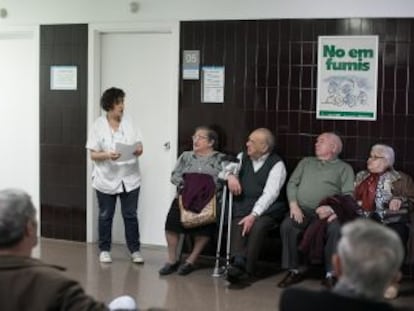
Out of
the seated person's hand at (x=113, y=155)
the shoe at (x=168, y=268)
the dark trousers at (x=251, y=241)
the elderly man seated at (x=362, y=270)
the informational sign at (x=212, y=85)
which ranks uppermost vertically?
the informational sign at (x=212, y=85)

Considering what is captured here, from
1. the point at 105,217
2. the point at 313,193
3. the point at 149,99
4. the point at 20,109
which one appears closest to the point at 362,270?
the point at 313,193

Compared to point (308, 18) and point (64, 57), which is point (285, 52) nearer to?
point (308, 18)

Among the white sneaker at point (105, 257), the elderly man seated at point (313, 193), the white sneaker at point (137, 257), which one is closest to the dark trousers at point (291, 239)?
the elderly man seated at point (313, 193)

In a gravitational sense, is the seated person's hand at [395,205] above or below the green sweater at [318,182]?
below

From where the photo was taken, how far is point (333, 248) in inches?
191

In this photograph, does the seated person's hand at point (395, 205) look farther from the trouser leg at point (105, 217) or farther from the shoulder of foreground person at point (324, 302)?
the shoulder of foreground person at point (324, 302)

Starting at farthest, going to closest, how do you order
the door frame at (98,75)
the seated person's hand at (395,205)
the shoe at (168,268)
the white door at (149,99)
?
the white door at (149,99), the door frame at (98,75), the shoe at (168,268), the seated person's hand at (395,205)

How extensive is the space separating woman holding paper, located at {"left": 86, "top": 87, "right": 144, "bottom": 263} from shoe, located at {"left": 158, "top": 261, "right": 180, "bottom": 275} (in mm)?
330

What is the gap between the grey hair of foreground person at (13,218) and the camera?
86.5 inches

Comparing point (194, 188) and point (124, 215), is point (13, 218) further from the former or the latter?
point (124, 215)

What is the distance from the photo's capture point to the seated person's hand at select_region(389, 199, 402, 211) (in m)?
4.82

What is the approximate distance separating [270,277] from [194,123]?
1407 mm

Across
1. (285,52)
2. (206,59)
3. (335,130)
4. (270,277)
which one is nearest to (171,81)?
(206,59)

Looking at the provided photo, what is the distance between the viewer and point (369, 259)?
196cm
